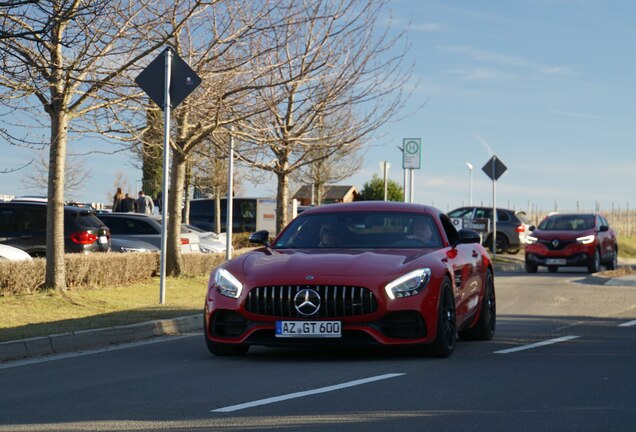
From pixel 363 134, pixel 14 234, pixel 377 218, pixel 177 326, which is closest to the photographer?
pixel 377 218

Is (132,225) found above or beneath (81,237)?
above

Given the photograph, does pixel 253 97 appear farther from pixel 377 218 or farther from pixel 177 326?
pixel 377 218

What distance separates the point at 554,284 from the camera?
24.4 m

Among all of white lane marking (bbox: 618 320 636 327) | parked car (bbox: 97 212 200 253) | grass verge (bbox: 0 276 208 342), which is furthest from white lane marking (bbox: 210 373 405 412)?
parked car (bbox: 97 212 200 253)

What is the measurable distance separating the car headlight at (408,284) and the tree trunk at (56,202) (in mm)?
7688

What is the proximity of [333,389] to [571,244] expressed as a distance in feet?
75.3

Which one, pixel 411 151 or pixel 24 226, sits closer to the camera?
pixel 24 226

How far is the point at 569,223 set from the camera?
31.6m

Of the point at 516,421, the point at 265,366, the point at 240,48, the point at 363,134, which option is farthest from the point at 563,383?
the point at 363,134

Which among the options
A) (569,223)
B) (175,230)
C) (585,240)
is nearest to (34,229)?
(175,230)

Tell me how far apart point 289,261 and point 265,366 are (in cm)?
99

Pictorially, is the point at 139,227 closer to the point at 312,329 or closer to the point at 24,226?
the point at 24,226

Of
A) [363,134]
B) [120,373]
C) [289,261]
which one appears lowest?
[120,373]

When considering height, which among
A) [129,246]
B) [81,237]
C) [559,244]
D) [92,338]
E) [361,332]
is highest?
[81,237]
